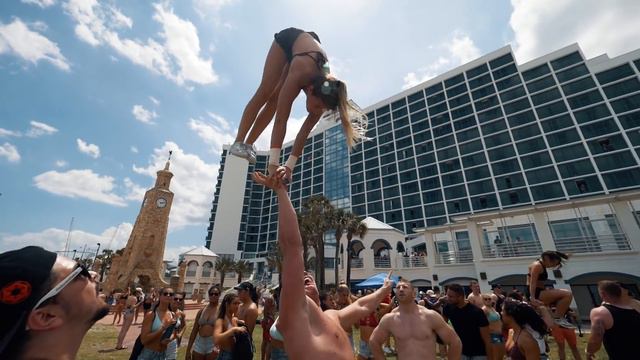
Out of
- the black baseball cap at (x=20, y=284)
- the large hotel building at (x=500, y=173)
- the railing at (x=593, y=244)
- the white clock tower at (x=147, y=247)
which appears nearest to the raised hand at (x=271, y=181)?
the black baseball cap at (x=20, y=284)

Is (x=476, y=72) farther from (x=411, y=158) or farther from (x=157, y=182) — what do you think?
(x=157, y=182)

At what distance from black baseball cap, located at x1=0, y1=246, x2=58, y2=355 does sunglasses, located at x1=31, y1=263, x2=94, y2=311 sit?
19mm

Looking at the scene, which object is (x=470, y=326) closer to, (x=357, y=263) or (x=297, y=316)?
(x=297, y=316)

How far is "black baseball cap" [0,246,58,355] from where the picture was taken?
1145 mm

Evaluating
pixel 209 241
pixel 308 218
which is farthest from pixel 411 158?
pixel 209 241

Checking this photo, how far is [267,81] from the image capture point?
3.33 meters

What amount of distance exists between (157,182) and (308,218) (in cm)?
1957

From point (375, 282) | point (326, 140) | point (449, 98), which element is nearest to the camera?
point (375, 282)

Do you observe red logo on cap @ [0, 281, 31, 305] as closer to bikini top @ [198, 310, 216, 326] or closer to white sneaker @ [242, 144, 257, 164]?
white sneaker @ [242, 144, 257, 164]

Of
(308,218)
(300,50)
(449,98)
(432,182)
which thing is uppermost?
(449,98)

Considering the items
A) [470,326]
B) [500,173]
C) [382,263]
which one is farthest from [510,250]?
[500,173]

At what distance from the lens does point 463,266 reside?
26.5m

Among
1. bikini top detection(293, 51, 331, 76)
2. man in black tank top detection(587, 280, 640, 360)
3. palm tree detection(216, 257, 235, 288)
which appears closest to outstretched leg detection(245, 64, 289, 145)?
bikini top detection(293, 51, 331, 76)

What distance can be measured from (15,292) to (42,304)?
0.12 m
